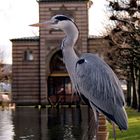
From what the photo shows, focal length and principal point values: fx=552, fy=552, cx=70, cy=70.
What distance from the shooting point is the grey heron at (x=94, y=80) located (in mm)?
8461

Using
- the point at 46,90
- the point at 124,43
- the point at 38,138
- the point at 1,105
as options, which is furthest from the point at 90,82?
the point at 46,90

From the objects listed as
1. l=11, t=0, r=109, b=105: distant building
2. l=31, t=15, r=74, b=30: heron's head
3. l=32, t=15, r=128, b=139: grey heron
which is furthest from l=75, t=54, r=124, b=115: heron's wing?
l=11, t=0, r=109, b=105: distant building

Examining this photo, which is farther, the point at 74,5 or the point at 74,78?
the point at 74,5

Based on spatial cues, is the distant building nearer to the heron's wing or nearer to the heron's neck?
the heron's neck

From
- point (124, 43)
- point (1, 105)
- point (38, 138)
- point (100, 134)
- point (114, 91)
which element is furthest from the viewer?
point (1, 105)

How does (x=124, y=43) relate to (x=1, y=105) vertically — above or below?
above

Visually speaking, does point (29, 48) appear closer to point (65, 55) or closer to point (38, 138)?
point (38, 138)

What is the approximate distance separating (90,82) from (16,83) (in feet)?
180

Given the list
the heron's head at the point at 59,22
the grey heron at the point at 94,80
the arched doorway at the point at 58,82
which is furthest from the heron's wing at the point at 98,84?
the arched doorway at the point at 58,82

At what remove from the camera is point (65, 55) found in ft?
28.6

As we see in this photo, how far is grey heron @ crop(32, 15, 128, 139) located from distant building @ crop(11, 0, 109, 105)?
51.9 metres

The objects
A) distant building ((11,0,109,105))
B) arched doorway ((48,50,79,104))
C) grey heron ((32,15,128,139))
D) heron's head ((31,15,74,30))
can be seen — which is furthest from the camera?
arched doorway ((48,50,79,104))

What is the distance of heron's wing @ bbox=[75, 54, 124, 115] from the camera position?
27.8 feet

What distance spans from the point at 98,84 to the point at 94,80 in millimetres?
91
